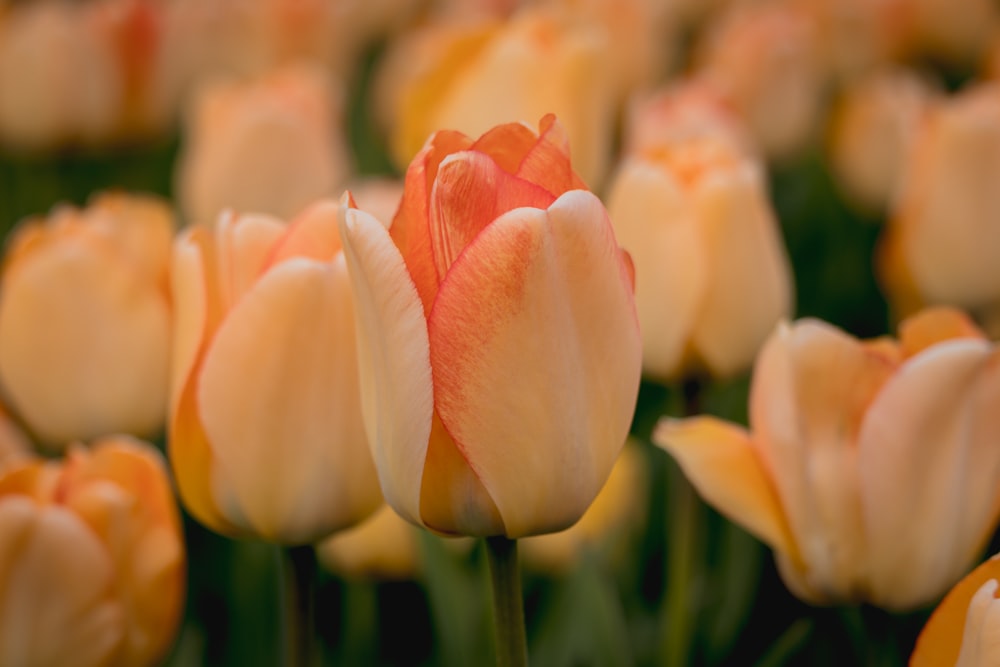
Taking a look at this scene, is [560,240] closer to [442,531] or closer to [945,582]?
[442,531]

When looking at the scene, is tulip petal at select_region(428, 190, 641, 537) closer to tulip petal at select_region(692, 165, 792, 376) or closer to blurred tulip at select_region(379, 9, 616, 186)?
tulip petal at select_region(692, 165, 792, 376)

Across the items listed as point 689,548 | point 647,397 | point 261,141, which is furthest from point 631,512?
point 261,141

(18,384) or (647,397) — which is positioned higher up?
(18,384)

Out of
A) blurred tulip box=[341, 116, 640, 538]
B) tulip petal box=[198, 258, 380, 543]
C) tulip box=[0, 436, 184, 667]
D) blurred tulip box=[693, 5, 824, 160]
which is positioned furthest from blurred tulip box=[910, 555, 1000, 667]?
blurred tulip box=[693, 5, 824, 160]

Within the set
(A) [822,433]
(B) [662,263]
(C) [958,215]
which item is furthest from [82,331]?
(C) [958,215]

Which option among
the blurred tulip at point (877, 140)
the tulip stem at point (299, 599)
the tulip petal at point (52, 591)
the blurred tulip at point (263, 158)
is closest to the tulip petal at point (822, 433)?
the tulip stem at point (299, 599)

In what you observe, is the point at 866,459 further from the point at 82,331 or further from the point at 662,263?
the point at 82,331
